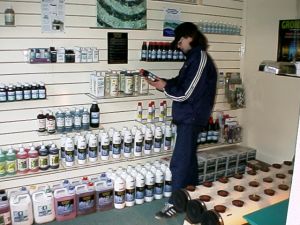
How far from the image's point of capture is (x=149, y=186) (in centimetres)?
364

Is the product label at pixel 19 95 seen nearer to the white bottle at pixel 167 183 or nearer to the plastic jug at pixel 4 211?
the plastic jug at pixel 4 211

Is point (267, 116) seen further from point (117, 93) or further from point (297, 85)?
point (117, 93)

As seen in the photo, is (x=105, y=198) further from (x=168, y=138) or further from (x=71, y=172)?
(x=168, y=138)

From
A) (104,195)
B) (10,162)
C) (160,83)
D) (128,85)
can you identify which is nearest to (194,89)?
(160,83)

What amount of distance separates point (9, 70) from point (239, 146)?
3337 millimetres

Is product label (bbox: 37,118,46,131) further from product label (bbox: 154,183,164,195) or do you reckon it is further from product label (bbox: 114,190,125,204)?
product label (bbox: 154,183,164,195)

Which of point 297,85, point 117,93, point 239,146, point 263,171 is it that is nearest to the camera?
point 263,171

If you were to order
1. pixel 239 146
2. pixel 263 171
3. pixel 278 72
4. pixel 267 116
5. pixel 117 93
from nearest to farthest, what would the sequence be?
pixel 278 72
pixel 263 171
pixel 117 93
pixel 267 116
pixel 239 146

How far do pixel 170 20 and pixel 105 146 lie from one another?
5.66 ft

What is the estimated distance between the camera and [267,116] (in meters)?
4.54

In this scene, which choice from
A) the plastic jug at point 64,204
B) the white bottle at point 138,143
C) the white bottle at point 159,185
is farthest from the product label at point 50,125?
the white bottle at point 159,185

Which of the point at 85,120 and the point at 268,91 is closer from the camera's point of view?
the point at 85,120

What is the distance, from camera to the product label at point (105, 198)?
11.4ft

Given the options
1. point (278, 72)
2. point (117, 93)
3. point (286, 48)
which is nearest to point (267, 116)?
point (286, 48)
